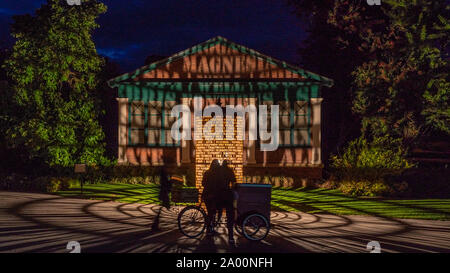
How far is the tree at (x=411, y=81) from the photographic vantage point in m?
23.1

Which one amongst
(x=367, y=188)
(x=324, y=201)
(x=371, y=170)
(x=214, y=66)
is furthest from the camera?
(x=214, y=66)

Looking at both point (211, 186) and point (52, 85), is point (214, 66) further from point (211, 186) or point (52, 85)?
point (211, 186)

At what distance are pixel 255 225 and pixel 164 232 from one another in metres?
2.24

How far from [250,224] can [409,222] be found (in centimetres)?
575

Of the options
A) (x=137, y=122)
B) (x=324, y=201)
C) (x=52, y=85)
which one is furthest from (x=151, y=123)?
(x=324, y=201)

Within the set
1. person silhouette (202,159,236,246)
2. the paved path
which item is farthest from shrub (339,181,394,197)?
person silhouette (202,159,236,246)

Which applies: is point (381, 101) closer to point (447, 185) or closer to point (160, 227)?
point (447, 185)

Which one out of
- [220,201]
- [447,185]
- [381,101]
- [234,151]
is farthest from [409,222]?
[381,101]

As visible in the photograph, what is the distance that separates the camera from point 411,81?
23.3 m

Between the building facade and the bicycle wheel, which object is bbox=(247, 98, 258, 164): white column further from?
the bicycle wheel

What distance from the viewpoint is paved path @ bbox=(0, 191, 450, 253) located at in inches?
371

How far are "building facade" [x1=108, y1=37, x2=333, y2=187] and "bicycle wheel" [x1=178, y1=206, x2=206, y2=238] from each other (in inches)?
533

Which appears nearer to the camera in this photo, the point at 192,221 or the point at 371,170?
the point at 192,221

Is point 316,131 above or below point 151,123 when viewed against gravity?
below
